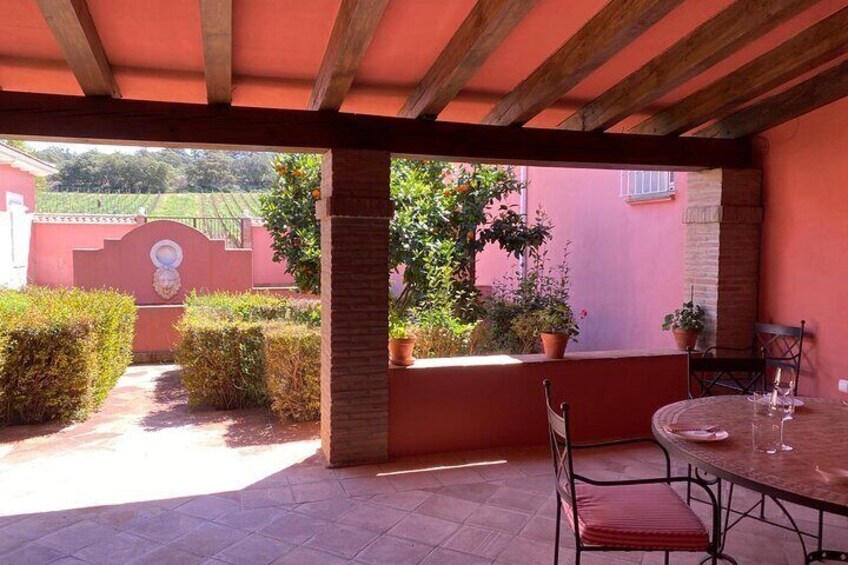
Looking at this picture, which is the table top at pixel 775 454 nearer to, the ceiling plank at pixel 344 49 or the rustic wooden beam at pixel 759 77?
the rustic wooden beam at pixel 759 77

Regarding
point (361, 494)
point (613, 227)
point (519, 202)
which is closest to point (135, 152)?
point (519, 202)

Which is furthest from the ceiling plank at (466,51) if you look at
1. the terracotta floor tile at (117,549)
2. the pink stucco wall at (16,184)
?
the pink stucco wall at (16,184)

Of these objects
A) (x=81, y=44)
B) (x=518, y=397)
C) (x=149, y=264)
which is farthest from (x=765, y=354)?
(x=149, y=264)

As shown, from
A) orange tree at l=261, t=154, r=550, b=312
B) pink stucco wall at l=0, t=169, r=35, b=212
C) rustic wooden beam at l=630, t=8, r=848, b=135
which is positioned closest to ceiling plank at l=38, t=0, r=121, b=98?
orange tree at l=261, t=154, r=550, b=312

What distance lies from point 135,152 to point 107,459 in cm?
3199

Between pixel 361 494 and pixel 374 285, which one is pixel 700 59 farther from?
pixel 361 494

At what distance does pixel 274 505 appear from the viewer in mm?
4180

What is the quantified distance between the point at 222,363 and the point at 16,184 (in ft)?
30.4

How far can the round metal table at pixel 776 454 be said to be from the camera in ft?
7.72

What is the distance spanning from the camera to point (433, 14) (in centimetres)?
361

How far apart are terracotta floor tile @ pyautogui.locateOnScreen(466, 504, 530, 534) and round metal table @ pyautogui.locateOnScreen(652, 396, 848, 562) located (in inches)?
45.6

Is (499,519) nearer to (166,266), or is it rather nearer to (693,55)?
(693,55)

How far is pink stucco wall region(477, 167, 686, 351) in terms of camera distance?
7312 millimetres

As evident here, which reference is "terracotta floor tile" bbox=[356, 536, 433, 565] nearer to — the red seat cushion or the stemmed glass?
the red seat cushion
